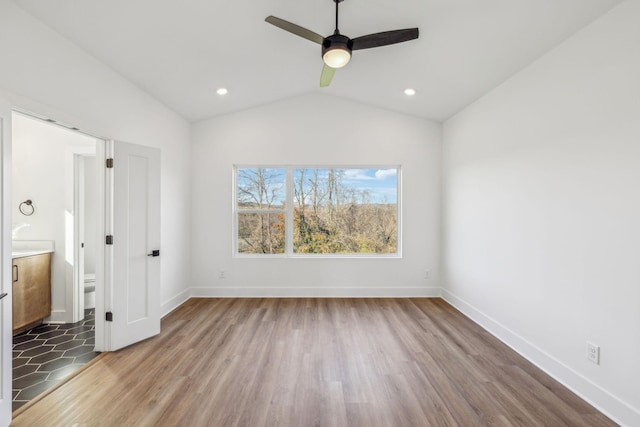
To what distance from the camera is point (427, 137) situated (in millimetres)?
4418

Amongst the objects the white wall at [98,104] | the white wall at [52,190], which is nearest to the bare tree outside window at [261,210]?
the white wall at [98,104]

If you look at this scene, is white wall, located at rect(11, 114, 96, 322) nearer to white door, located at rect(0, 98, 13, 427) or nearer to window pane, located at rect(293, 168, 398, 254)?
white door, located at rect(0, 98, 13, 427)

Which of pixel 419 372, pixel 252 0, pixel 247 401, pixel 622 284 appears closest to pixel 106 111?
pixel 252 0

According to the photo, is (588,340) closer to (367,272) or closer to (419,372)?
(419,372)

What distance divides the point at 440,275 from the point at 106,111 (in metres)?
4.76

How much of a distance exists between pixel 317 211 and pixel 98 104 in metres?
2.97

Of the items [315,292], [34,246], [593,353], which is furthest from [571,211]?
[34,246]

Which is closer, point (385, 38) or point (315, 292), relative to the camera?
point (385, 38)

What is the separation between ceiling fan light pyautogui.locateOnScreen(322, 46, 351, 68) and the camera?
83.4 inches

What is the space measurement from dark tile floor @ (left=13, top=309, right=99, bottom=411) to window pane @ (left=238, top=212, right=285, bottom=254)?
6.96 feet

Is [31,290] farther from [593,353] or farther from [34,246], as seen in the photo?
[593,353]

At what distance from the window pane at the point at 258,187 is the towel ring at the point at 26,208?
242cm

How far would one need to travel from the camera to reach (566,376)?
7.24ft

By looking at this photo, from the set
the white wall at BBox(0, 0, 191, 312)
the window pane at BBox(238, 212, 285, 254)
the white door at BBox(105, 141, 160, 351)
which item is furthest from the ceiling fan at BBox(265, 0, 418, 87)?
the window pane at BBox(238, 212, 285, 254)
